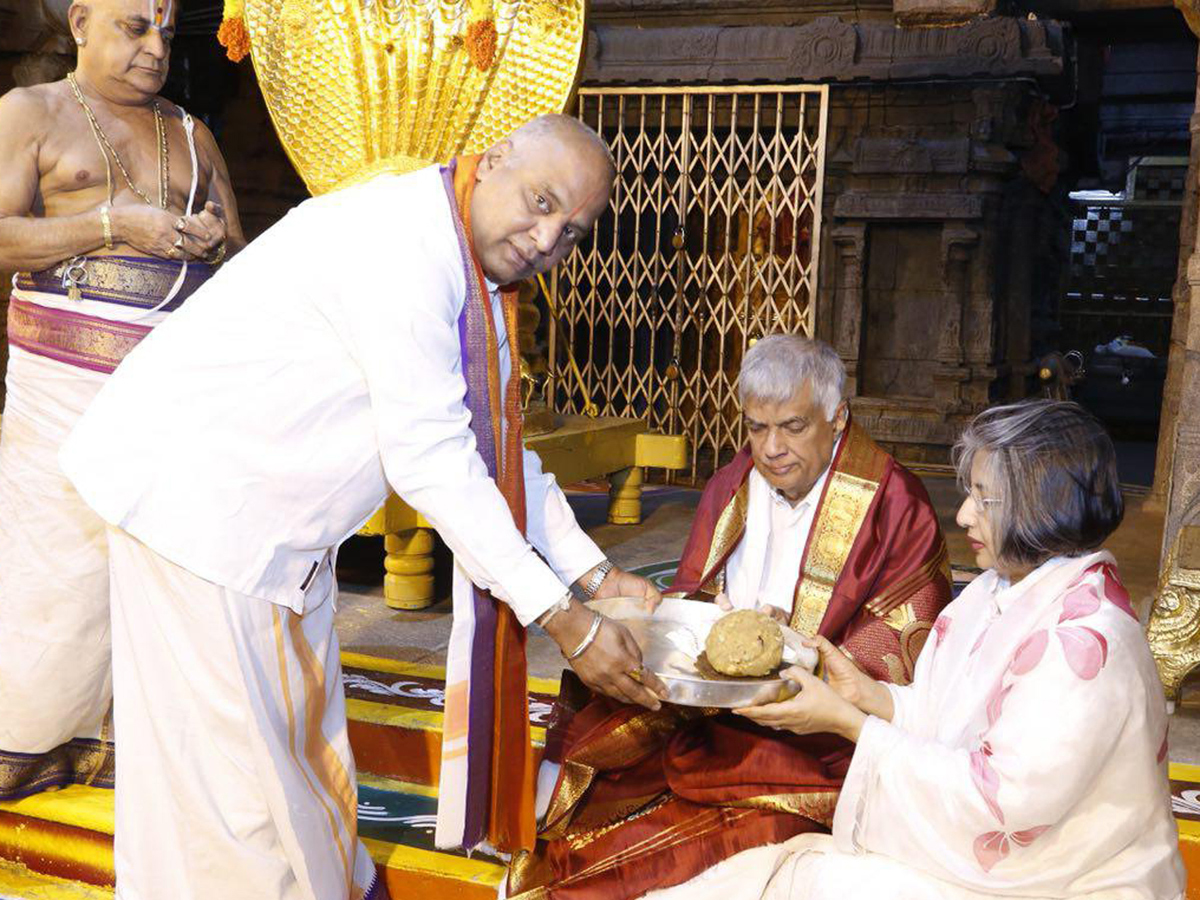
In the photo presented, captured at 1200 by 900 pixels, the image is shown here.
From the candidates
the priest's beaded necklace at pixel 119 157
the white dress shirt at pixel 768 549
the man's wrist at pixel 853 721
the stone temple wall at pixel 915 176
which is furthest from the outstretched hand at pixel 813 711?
the stone temple wall at pixel 915 176

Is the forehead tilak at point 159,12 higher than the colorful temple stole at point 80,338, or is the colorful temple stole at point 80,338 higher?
the forehead tilak at point 159,12

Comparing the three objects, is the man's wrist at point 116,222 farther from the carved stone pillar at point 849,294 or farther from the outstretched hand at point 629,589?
the carved stone pillar at point 849,294

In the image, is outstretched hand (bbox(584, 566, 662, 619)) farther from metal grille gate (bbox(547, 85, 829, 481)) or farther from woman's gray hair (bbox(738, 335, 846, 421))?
metal grille gate (bbox(547, 85, 829, 481))

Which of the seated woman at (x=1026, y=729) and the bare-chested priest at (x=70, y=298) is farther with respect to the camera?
the bare-chested priest at (x=70, y=298)

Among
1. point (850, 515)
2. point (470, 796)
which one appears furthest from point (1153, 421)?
point (470, 796)

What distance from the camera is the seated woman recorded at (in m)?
1.70

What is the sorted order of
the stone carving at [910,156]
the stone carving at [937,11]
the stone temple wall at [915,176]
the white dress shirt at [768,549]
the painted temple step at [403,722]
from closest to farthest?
the white dress shirt at [768,549] < the painted temple step at [403,722] < the stone carving at [937,11] < the stone temple wall at [915,176] < the stone carving at [910,156]

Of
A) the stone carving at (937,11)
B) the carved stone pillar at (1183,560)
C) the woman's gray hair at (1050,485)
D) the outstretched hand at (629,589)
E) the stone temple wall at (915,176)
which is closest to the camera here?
the woman's gray hair at (1050,485)

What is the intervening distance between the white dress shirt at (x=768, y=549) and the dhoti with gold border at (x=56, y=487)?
1347 millimetres

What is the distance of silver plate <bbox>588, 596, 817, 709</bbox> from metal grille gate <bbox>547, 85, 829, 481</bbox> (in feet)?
13.9

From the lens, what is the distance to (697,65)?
25.7 ft

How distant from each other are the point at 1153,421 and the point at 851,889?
11477mm

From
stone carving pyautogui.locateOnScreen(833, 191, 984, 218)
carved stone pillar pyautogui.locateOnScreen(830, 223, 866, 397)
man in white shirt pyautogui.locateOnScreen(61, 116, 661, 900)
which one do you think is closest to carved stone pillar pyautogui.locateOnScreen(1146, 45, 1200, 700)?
man in white shirt pyautogui.locateOnScreen(61, 116, 661, 900)

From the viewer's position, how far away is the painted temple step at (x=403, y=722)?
3125mm
